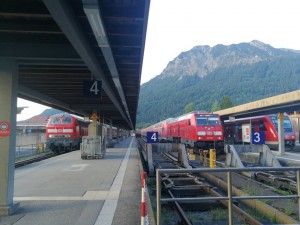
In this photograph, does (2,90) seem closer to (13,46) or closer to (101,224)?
(13,46)

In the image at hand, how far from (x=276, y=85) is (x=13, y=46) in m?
184

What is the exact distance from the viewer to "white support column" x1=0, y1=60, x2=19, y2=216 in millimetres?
7695

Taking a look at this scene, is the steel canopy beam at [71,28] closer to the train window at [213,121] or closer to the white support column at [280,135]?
the train window at [213,121]

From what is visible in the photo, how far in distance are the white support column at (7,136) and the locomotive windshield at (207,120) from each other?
773 inches

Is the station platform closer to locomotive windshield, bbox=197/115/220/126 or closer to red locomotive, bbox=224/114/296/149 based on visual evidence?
locomotive windshield, bbox=197/115/220/126

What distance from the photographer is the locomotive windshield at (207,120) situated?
26562 mm

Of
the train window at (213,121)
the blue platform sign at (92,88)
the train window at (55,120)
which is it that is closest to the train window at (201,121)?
the train window at (213,121)

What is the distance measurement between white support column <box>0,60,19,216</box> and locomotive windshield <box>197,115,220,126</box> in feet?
64.4

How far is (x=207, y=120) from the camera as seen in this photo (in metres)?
26.7

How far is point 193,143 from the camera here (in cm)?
2659

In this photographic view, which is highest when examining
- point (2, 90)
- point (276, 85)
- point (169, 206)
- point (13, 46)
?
point (276, 85)

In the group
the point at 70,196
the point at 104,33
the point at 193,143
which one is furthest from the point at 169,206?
the point at 193,143

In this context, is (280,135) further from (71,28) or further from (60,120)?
(71,28)

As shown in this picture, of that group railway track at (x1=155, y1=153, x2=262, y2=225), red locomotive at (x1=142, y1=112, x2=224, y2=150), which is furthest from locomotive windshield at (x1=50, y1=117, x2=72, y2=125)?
railway track at (x1=155, y1=153, x2=262, y2=225)
